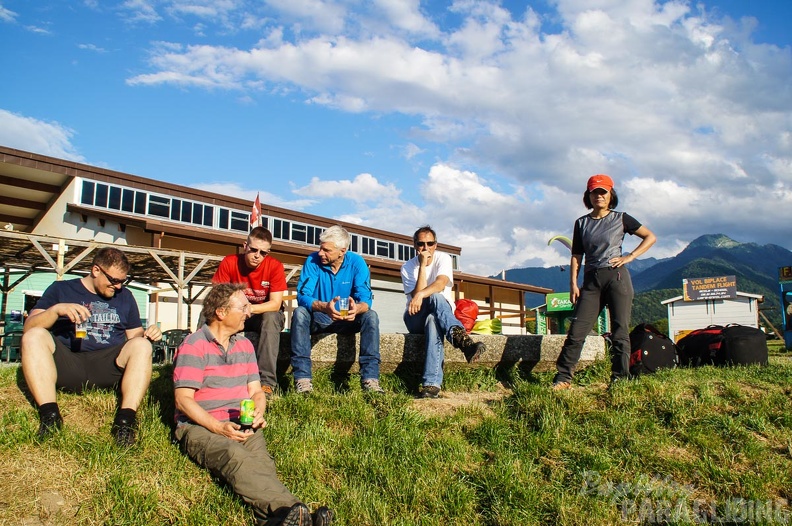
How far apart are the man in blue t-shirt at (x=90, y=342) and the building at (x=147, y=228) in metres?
11.6

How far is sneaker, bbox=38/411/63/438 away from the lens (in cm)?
367

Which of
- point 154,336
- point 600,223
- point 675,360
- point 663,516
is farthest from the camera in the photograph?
point 675,360

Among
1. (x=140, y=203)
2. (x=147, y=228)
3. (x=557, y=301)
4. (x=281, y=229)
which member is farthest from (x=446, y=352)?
(x=281, y=229)

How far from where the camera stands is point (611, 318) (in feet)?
17.2

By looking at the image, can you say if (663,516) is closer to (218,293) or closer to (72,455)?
(218,293)

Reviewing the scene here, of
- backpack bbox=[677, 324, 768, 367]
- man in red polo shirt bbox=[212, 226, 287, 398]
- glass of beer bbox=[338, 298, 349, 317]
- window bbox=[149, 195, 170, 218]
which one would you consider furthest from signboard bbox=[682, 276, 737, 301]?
man in red polo shirt bbox=[212, 226, 287, 398]

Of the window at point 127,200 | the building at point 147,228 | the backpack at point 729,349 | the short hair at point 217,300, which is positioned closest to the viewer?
the short hair at point 217,300

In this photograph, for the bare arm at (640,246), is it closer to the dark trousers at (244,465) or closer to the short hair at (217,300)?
the short hair at (217,300)

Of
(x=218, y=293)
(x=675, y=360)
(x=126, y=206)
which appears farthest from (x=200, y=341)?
(x=126, y=206)

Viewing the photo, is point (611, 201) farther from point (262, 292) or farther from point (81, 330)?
point (81, 330)

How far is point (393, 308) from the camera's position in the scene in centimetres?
2750

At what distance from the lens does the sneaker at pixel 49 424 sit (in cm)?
367

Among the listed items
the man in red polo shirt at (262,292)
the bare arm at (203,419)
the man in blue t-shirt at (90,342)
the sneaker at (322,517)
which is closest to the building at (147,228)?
the man in red polo shirt at (262,292)

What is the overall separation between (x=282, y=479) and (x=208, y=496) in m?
0.44
